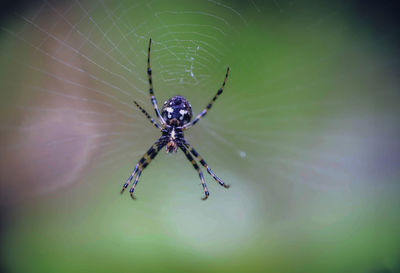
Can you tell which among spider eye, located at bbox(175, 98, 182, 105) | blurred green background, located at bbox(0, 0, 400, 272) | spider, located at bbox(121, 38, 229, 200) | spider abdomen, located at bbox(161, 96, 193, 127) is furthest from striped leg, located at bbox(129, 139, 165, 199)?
blurred green background, located at bbox(0, 0, 400, 272)

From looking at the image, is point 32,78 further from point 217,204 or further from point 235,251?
point 235,251

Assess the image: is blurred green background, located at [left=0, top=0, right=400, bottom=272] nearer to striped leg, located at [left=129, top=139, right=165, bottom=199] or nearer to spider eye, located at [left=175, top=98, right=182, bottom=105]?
spider eye, located at [left=175, top=98, right=182, bottom=105]

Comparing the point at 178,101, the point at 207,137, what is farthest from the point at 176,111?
the point at 207,137

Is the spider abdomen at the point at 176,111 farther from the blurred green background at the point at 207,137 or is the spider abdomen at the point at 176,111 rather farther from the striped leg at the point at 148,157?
the blurred green background at the point at 207,137

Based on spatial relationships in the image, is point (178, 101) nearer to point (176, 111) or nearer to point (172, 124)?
point (176, 111)

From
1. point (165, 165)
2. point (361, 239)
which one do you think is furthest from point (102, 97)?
point (361, 239)

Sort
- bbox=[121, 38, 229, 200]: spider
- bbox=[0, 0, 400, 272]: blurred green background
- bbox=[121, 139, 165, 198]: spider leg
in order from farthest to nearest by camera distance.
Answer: bbox=[0, 0, 400, 272]: blurred green background < bbox=[121, 139, 165, 198]: spider leg < bbox=[121, 38, 229, 200]: spider
